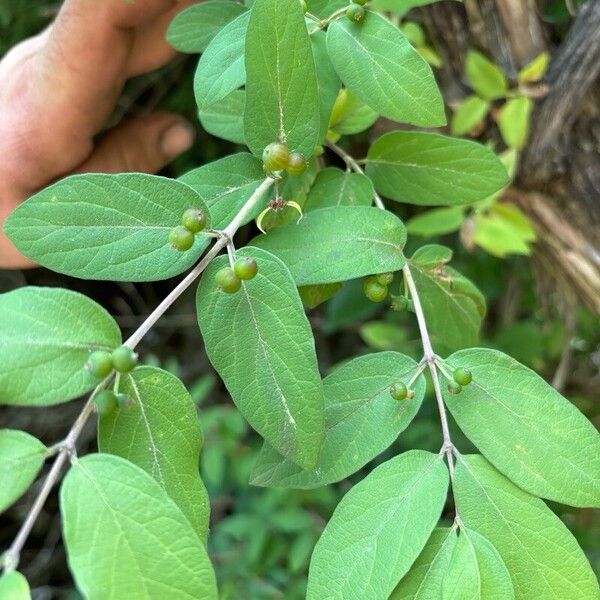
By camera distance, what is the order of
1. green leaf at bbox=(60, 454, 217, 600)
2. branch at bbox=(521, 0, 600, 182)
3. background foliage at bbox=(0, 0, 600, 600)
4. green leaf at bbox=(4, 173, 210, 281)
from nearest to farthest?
green leaf at bbox=(60, 454, 217, 600) → green leaf at bbox=(4, 173, 210, 281) → branch at bbox=(521, 0, 600, 182) → background foliage at bbox=(0, 0, 600, 600)

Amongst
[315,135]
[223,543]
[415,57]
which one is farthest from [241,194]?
[223,543]

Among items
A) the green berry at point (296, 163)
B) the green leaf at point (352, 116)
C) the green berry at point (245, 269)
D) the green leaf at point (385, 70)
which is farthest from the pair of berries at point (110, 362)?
the green leaf at point (352, 116)

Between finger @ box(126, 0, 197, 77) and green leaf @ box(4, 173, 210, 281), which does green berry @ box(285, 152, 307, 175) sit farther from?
finger @ box(126, 0, 197, 77)

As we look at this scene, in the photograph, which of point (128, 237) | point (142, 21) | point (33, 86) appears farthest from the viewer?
point (33, 86)

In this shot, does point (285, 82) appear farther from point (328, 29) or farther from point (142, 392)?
point (142, 392)

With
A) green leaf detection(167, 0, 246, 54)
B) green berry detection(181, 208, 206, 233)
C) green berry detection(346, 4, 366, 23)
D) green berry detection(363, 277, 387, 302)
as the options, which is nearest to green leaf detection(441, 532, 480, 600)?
green berry detection(363, 277, 387, 302)

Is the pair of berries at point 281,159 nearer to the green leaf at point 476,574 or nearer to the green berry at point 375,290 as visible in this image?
the green berry at point 375,290

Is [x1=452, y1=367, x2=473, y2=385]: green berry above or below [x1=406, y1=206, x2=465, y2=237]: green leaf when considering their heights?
above
